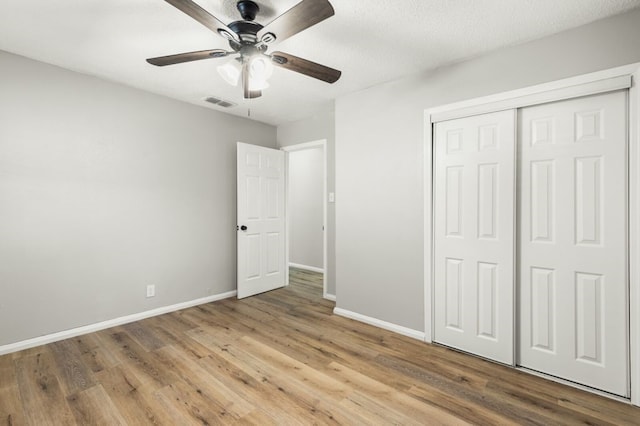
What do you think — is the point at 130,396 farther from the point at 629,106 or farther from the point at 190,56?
the point at 629,106

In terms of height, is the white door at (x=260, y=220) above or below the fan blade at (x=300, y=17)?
below

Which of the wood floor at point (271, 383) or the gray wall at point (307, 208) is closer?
the wood floor at point (271, 383)

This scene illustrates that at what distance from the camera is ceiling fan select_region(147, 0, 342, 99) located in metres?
1.51

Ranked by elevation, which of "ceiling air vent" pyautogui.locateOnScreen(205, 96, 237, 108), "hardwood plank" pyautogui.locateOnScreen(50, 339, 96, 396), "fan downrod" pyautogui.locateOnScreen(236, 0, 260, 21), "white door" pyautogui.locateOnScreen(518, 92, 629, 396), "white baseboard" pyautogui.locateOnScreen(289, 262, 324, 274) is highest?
"ceiling air vent" pyautogui.locateOnScreen(205, 96, 237, 108)

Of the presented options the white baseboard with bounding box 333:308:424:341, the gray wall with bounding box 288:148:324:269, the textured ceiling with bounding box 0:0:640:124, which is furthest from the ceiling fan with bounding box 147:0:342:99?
the gray wall with bounding box 288:148:324:269

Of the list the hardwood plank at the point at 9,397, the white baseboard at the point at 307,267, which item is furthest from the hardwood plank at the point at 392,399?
the white baseboard at the point at 307,267

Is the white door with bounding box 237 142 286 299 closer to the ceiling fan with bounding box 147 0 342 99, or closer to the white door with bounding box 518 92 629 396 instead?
the ceiling fan with bounding box 147 0 342 99

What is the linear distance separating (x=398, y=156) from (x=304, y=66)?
1361mm

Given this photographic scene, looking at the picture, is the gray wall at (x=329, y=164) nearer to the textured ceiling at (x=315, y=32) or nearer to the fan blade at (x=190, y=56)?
the textured ceiling at (x=315, y=32)

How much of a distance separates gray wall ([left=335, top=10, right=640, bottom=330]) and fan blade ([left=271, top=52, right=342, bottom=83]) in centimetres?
112

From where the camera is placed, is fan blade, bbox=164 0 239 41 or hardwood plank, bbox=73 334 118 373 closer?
fan blade, bbox=164 0 239 41

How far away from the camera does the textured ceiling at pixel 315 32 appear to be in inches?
71.9

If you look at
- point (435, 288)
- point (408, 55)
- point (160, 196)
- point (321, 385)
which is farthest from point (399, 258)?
Result: point (160, 196)

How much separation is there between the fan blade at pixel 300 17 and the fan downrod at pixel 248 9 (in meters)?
0.30
